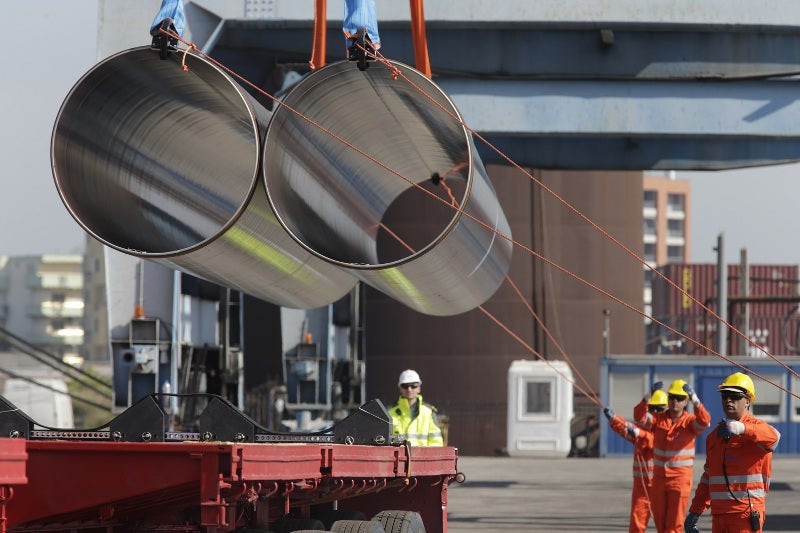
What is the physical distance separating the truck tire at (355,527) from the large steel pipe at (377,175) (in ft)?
8.51

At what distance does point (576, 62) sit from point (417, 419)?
702 cm

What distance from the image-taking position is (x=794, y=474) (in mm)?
28750

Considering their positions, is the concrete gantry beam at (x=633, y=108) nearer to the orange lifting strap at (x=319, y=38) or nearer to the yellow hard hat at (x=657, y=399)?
the yellow hard hat at (x=657, y=399)

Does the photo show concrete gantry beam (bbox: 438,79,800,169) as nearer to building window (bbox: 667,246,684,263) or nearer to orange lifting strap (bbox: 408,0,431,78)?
orange lifting strap (bbox: 408,0,431,78)

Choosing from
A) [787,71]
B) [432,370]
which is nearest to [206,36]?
[787,71]

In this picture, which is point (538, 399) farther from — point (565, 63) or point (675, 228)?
point (675, 228)

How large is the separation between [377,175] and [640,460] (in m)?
4.09

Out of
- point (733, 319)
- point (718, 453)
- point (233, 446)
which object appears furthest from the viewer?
point (733, 319)

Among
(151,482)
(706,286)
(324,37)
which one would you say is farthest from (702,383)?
(706,286)

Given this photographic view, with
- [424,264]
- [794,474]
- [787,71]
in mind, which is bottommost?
[794,474]

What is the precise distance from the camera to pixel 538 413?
3638cm

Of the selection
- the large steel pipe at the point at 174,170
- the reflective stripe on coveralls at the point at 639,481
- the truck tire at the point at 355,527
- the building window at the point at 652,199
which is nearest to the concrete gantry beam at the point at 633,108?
the large steel pipe at the point at 174,170

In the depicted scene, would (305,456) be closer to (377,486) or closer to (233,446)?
(233,446)

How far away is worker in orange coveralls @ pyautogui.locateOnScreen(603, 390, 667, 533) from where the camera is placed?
14016mm
